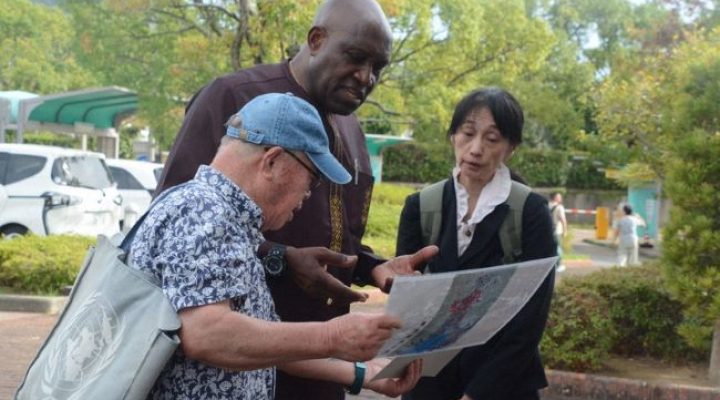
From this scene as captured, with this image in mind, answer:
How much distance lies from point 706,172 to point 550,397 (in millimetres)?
2036

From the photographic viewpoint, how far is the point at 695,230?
8.27m

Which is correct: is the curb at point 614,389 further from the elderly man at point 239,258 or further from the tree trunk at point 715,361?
the elderly man at point 239,258

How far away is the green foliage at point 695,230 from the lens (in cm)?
818

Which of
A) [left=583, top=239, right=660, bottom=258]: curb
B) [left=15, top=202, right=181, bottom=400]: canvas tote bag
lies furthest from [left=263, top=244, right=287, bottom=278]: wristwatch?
[left=583, top=239, right=660, bottom=258]: curb

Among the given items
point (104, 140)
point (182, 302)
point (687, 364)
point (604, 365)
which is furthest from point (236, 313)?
point (104, 140)

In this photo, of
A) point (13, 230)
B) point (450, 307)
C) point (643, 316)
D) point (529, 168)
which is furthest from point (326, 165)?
point (529, 168)

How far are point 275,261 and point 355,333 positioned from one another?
25.1 inches

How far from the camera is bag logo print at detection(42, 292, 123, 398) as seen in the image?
7.50 feet

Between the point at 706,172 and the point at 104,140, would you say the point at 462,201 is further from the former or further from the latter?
the point at 104,140

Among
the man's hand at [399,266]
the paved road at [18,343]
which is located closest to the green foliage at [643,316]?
the paved road at [18,343]

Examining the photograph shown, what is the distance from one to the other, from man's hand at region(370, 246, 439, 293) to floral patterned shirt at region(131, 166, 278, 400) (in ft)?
2.51

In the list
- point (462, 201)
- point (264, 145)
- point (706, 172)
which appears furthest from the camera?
point (706, 172)

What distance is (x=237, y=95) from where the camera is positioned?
3.11m

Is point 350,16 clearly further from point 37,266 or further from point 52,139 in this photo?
point 52,139
